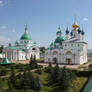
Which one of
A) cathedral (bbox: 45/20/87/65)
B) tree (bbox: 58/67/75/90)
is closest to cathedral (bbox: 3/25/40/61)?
cathedral (bbox: 45/20/87/65)

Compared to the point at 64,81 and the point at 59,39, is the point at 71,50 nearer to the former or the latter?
the point at 59,39

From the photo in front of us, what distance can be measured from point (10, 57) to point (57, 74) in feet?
111

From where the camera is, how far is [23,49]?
193ft

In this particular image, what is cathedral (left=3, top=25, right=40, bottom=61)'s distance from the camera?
52.2 meters

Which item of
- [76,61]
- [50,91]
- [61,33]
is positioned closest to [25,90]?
[50,91]

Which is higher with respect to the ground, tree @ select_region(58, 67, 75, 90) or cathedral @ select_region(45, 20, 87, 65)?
cathedral @ select_region(45, 20, 87, 65)

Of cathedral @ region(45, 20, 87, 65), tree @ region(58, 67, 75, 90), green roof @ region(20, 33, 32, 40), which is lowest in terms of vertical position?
tree @ region(58, 67, 75, 90)

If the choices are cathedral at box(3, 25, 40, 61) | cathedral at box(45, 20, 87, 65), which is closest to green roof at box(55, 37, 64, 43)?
cathedral at box(45, 20, 87, 65)

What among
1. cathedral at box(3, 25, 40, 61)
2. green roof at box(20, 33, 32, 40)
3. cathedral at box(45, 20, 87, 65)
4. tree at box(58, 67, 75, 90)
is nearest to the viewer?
tree at box(58, 67, 75, 90)

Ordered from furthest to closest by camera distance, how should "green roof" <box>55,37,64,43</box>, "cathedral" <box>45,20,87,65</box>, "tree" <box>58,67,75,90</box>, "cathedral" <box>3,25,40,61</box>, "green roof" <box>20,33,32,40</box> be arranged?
"green roof" <box>20,33,32,40</box>, "cathedral" <box>3,25,40,61</box>, "green roof" <box>55,37,64,43</box>, "cathedral" <box>45,20,87,65</box>, "tree" <box>58,67,75,90</box>

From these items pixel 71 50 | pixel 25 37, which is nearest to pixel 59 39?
pixel 71 50

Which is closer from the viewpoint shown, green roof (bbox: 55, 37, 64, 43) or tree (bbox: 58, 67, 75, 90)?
tree (bbox: 58, 67, 75, 90)

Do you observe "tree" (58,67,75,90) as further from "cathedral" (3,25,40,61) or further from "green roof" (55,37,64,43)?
"cathedral" (3,25,40,61)

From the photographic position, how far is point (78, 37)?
1700 inches
